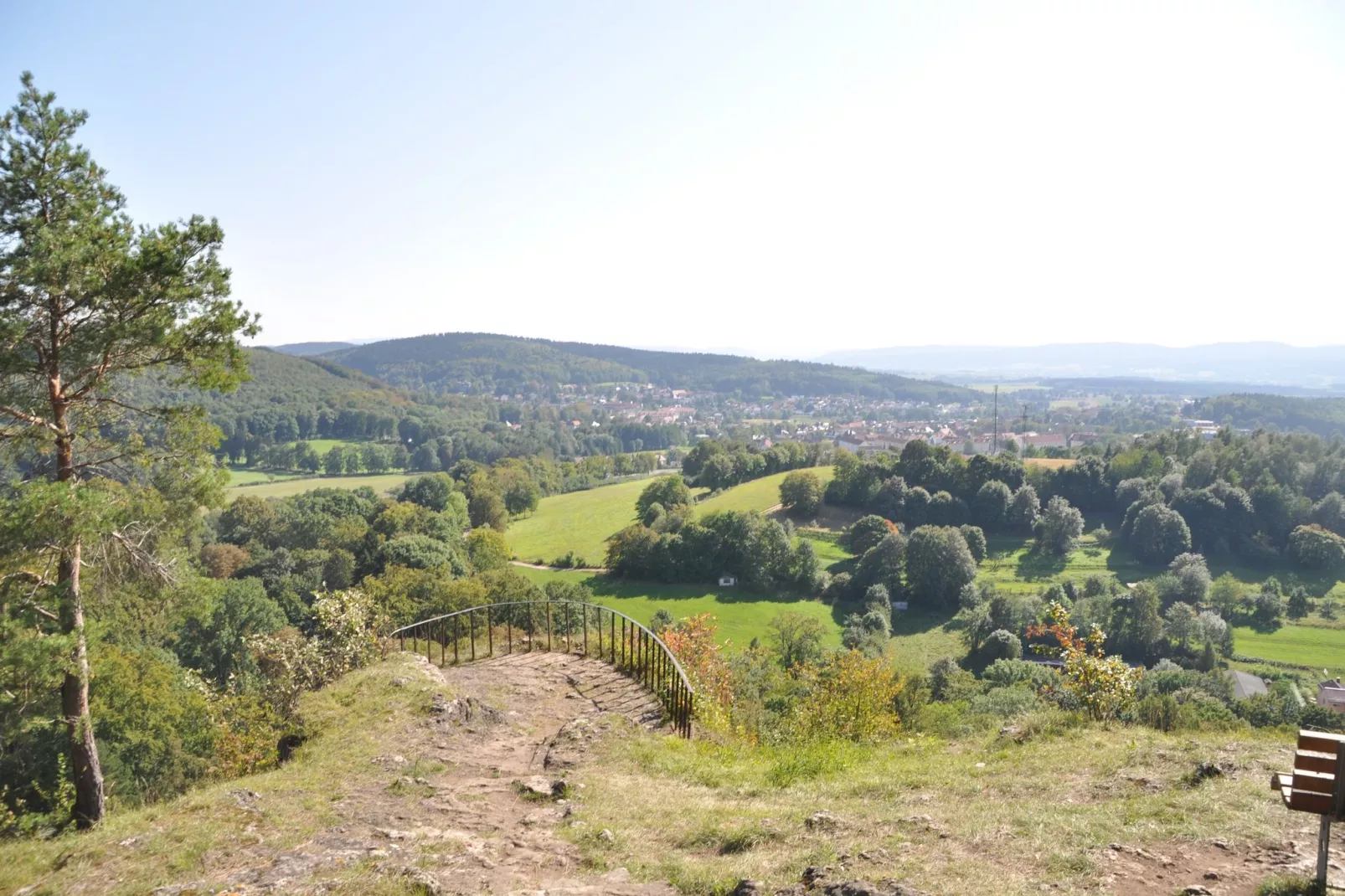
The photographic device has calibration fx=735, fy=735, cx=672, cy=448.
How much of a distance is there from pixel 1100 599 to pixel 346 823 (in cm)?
5540

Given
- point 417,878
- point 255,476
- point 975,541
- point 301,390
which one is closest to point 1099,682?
point 417,878

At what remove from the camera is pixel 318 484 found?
325 feet

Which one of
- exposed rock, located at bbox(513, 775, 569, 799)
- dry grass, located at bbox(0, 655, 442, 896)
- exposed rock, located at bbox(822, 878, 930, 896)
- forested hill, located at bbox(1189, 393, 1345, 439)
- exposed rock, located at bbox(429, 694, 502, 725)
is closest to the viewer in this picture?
exposed rock, located at bbox(822, 878, 930, 896)

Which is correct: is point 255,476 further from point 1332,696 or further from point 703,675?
point 1332,696

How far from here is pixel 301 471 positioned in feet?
368

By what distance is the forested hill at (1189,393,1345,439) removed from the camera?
6171 inches

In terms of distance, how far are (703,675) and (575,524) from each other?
55711 mm

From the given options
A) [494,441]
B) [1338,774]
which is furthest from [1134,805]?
[494,441]

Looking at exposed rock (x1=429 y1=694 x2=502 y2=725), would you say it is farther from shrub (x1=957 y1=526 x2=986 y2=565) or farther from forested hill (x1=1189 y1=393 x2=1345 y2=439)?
forested hill (x1=1189 y1=393 x2=1345 y2=439)

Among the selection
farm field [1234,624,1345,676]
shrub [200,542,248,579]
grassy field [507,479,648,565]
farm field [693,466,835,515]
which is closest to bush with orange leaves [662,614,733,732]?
shrub [200,542,248,579]

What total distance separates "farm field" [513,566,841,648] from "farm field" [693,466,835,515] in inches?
648

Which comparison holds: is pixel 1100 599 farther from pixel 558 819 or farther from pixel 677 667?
pixel 558 819

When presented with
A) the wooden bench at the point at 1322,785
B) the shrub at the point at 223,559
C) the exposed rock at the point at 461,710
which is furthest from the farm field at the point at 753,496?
the wooden bench at the point at 1322,785

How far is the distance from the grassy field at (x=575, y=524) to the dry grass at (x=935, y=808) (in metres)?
54.3
